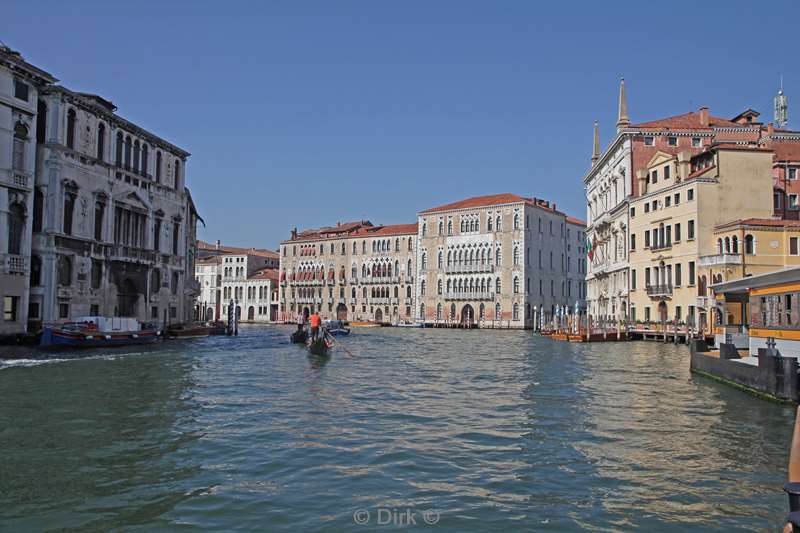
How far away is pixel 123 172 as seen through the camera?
30.3m

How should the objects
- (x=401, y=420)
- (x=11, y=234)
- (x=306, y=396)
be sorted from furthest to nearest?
(x=11, y=234), (x=306, y=396), (x=401, y=420)

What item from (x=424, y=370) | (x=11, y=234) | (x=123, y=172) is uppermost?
(x=123, y=172)

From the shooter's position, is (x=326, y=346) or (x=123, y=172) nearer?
(x=326, y=346)

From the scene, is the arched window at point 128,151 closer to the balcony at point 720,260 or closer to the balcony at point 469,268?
the balcony at point 720,260

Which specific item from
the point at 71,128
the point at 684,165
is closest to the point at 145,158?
the point at 71,128

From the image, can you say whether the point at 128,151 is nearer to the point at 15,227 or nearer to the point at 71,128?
the point at 71,128

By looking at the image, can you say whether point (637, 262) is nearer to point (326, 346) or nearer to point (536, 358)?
point (536, 358)

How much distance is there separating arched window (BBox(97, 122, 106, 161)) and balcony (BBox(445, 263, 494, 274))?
39.7 m

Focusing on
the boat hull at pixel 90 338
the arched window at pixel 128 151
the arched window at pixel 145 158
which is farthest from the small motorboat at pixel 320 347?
the arched window at pixel 145 158

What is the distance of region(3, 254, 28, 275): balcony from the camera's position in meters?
22.7

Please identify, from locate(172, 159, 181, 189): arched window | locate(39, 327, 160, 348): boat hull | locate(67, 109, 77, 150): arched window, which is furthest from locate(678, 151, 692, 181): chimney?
locate(67, 109, 77, 150): arched window

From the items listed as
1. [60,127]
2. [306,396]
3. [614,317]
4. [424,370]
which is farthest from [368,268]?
[306,396]

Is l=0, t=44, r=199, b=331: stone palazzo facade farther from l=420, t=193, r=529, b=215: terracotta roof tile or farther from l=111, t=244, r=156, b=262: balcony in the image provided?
l=420, t=193, r=529, b=215: terracotta roof tile

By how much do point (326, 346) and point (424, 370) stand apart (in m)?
5.99
